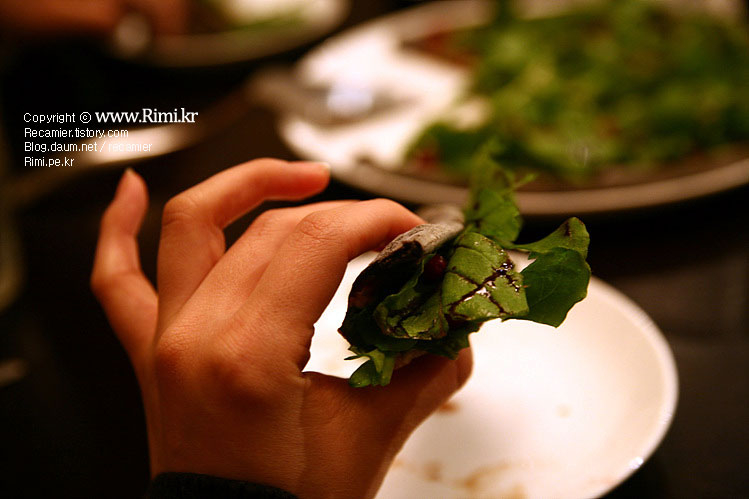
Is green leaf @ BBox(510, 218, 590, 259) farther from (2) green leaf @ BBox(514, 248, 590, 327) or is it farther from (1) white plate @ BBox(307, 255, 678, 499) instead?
(1) white plate @ BBox(307, 255, 678, 499)

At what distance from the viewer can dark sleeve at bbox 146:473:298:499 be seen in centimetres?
55

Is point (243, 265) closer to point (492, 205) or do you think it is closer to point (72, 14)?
point (492, 205)

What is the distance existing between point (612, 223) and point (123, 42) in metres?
1.36

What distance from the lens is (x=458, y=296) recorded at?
0.53 metres

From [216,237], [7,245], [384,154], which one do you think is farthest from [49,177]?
[216,237]

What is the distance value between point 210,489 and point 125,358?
500mm

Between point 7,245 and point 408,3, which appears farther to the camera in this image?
point 408,3

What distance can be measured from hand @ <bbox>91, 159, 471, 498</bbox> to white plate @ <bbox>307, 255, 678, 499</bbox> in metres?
0.05

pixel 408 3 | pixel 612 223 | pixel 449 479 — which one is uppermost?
pixel 408 3

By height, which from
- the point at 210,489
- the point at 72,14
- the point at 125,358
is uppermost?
the point at 72,14

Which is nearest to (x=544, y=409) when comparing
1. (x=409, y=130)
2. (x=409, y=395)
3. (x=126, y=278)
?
(x=409, y=395)

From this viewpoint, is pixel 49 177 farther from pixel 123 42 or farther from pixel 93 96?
pixel 123 42

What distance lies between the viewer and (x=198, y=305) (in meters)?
0.60

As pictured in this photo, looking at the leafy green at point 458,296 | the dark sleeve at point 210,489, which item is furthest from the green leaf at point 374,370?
the dark sleeve at point 210,489
